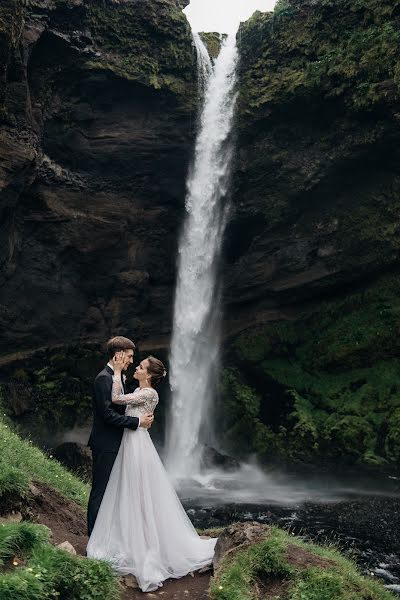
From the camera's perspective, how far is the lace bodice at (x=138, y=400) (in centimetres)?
638

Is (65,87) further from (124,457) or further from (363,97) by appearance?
(124,457)

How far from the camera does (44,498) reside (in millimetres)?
7973

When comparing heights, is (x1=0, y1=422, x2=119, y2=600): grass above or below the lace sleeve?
below

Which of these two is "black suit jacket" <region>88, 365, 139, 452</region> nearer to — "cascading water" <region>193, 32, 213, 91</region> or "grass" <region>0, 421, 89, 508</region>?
"grass" <region>0, 421, 89, 508</region>

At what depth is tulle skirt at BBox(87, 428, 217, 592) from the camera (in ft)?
19.4

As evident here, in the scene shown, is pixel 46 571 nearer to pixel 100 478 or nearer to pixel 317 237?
pixel 100 478

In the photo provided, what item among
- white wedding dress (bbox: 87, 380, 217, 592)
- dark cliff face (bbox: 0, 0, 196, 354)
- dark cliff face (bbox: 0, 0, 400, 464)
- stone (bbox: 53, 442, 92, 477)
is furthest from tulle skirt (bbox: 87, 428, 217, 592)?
dark cliff face (bbox: 0, 0, 400, 464)

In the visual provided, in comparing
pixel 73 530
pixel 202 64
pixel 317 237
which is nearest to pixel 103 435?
pixel 73 530

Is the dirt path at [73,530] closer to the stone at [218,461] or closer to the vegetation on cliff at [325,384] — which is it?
the stone at [218,461]

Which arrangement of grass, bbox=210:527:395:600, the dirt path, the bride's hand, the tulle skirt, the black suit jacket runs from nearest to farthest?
grass, bbox=210:527:395:600 → the dirt path → the tulle skirt → the black suit jacket → the bride's hand

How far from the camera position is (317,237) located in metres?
23.9

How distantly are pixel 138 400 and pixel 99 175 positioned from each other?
58.4ft

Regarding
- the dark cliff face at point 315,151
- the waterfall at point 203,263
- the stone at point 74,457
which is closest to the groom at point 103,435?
the stone at point 74,457

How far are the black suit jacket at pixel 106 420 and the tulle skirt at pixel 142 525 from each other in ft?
0.41
